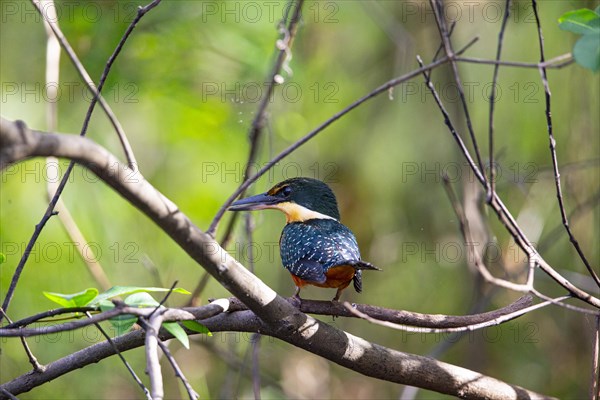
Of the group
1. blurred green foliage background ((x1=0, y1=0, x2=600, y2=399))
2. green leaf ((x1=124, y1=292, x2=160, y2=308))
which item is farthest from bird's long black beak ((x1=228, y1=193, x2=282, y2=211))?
green leaf ((x1=124, y1=292, x2=160, y2=308))

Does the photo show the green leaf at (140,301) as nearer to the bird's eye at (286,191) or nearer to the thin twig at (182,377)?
the thin twig at (182,377)

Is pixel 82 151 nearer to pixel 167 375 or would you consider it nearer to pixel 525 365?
pixel 167 375

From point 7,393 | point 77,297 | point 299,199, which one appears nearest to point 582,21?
point 77,297

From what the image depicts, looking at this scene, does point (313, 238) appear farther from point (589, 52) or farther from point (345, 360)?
point (589, 52)

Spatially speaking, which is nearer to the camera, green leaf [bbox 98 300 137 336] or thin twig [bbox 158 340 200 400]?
thin twig [bbox 158 340 200 400]

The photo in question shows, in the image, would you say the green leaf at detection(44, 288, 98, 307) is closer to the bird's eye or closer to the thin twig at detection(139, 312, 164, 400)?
the thin twig at detection(139, 312, 164, 400)

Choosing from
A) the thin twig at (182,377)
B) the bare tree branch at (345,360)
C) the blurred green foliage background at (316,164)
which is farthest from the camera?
the blurred green foliage background at (316,164)

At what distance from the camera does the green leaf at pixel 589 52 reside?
5.41 ft

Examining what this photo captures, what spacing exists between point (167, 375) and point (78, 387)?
23.0 inches

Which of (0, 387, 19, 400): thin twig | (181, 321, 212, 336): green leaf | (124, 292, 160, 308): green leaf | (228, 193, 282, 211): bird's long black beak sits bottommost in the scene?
(0, 387, 19, 400): thin twig

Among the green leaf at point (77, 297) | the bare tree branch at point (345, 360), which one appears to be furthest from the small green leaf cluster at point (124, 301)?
the bare tree branch at point (345, 360)

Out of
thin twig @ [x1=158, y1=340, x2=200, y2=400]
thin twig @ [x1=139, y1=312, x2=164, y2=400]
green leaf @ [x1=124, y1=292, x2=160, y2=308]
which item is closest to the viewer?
thin twig @ [x1=139, y1=312, x2=164, y2=400]

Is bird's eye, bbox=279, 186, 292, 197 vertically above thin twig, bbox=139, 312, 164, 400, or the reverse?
bird's eye, bbox=279, 186, 292, 197

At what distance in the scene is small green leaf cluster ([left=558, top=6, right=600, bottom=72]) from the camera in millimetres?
1656
